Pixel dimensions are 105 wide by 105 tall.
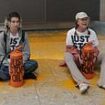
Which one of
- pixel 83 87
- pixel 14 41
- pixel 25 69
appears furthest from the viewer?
pixel 14 41

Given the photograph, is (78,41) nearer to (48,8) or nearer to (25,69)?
(25,69)

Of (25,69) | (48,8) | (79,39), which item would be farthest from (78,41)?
(48,8)

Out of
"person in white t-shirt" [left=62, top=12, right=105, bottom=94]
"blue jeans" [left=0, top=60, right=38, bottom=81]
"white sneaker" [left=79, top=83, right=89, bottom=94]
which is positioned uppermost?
"person in white t-shirt" [left=62, top=12, right=105, bottom=94]

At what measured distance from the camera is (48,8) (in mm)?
11477

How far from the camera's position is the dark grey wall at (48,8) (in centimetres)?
1124

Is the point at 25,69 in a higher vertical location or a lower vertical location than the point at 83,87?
higher

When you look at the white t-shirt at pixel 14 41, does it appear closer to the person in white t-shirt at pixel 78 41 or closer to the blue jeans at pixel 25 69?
the blue jeans at pixel 25 69

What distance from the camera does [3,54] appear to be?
6453mm

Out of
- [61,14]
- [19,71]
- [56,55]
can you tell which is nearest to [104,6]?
[61,14]

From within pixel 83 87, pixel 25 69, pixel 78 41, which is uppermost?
pixel 78 41

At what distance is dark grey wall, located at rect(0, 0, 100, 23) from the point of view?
36.9ft

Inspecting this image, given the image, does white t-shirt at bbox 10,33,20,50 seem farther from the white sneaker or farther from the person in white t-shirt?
the white sneaker

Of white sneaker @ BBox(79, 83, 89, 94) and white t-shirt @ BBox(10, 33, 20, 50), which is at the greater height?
white t-shirt @ BBox(10, 33, 20, 50)

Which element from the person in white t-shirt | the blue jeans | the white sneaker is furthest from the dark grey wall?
the white sneaker
